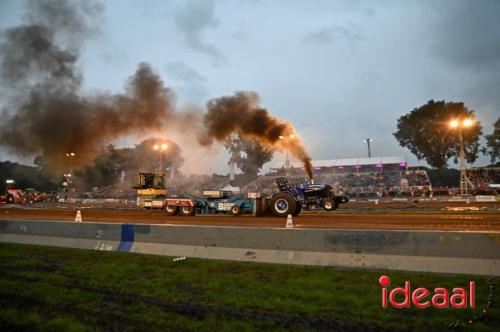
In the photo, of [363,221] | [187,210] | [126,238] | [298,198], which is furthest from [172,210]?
[126,238]

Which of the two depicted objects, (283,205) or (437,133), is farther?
(437,133)

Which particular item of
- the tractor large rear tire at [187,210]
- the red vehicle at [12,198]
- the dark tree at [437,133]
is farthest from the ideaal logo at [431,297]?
the dark tree at [437,133]

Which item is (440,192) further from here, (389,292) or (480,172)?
(389,292)

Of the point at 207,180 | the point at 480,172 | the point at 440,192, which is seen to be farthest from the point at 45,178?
the point at 480,172

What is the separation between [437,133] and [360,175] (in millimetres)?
19824

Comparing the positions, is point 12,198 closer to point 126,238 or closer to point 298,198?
point 298,198

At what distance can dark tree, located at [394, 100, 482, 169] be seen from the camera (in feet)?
208

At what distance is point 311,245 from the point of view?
7.48 metres

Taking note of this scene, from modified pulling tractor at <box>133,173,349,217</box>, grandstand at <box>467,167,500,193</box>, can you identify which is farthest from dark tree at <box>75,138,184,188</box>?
modified pulling tractor at <box>133,173,349,217</box>

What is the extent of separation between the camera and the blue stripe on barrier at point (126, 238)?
372 inches

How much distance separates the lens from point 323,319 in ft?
15.1

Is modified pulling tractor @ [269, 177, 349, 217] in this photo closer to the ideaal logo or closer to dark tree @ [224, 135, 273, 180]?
the ideaal logo

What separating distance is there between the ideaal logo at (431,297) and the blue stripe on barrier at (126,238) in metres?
6.33

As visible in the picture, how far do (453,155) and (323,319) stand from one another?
67900mm
